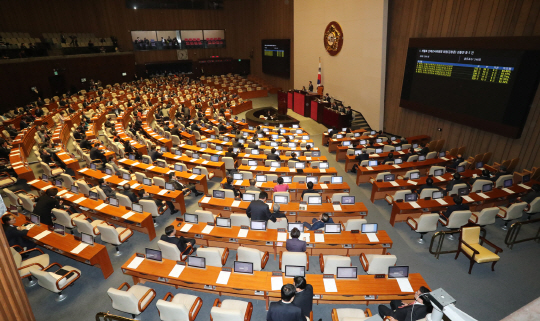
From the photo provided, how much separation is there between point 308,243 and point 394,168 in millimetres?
6582

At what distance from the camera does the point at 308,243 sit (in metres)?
7.05

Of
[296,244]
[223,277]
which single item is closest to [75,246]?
[223,277]

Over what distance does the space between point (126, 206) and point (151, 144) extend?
6.08m

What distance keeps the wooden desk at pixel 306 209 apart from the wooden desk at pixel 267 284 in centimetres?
275

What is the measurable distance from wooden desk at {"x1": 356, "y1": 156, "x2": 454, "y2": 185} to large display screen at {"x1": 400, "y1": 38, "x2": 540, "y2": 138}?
2.53 metres

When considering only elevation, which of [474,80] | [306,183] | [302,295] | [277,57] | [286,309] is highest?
[277,57]

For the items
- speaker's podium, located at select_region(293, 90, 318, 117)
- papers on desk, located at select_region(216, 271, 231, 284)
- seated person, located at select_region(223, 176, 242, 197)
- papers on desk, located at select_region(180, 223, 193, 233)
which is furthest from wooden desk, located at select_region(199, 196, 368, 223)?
speaker's podium, located at select_region(293, 90, 318, 117)

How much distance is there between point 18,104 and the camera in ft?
73.4

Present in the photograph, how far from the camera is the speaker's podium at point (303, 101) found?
22.3 metres

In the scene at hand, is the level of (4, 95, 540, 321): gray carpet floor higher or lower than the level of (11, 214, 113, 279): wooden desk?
lower

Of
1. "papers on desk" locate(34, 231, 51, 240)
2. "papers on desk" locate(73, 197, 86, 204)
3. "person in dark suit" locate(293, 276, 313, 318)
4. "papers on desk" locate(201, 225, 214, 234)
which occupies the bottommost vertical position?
"papers on desk" locate(201, 225, 214, 234)

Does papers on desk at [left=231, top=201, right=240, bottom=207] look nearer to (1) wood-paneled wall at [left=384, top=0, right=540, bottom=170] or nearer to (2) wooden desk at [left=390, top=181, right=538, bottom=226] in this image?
(2) wooden desk at [left=390, top=181, right=538, bottom=226]

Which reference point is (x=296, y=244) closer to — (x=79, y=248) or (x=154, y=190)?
(x=79, y=248)

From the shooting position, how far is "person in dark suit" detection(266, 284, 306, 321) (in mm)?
4555
